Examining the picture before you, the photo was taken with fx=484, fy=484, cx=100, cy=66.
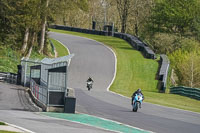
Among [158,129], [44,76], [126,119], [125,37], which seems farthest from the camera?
[125,37]

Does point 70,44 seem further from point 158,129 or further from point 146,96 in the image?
point 158,129

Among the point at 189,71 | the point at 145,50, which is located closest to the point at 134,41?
the point at 145,50

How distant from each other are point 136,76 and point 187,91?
10154 millimetres

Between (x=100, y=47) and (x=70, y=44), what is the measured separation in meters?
4.48

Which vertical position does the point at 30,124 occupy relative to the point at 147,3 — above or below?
below

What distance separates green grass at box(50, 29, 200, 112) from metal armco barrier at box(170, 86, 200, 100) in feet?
2.72

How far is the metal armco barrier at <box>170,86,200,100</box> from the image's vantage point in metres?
37.9

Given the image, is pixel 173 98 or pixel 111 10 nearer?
pixel 173 98

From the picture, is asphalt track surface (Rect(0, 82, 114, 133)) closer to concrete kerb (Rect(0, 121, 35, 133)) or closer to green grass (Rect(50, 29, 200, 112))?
concrete kerb (Rect(0, 121, 35, 133))

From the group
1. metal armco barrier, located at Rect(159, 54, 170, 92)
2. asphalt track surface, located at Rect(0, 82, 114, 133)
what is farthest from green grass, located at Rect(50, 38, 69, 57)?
asphalt track surface, located at Rect(0, 82, 114, 133)

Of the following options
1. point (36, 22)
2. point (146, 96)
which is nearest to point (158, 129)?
point (146, 96)

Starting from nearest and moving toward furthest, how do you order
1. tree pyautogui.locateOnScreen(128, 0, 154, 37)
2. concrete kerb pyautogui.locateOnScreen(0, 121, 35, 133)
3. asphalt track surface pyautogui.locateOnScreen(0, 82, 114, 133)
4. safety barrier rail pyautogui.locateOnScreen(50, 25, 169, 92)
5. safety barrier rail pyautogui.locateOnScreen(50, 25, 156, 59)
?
concrete kerb pyautogui.locateOnScreen(0, 121, 35, 133) → asphalt track surface pyautogui.locateOnScreen(0, 82, 114, 133) → safety barrier rail pyautogui.locateOnScreen(50, 25, 169, 92) → safety barrier rail pyautogui.locateOnScreen(50, 25, 156, 59) → tree pyautogui.locateOnScreen(128, 0, 154, 37)

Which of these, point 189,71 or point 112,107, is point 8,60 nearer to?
point 189,71

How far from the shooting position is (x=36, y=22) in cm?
4912
